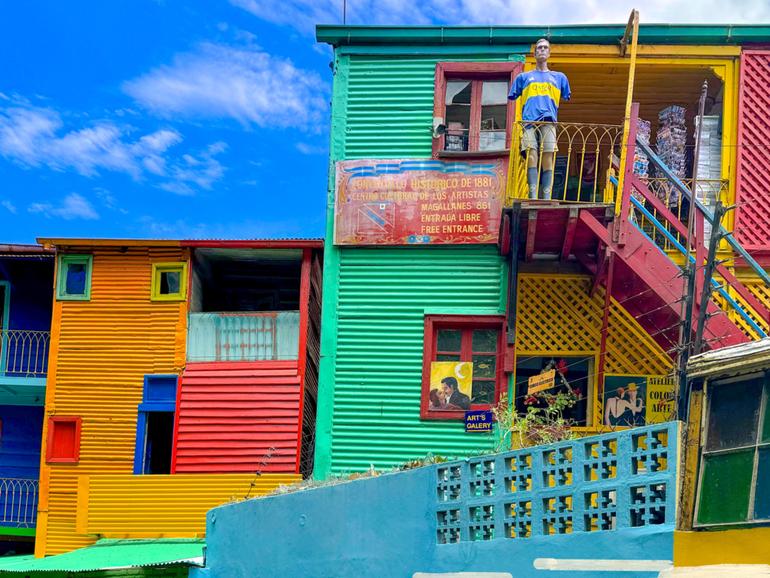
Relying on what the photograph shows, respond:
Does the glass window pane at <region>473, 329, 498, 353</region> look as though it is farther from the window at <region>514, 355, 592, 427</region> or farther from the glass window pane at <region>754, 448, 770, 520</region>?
the glass window pane at <region>754, 448, 770, 520</region>

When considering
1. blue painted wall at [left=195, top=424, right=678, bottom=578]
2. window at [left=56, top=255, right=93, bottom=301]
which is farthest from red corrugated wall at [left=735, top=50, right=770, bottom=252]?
window at [left=56, top=255, right=93, bottom=301]

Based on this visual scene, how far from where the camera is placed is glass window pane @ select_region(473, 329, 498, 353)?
14.9m

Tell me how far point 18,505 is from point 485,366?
951 cm

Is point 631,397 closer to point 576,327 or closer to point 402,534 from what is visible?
point 576,327

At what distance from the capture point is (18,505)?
1900 cm

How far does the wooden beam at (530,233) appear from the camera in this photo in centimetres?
1317

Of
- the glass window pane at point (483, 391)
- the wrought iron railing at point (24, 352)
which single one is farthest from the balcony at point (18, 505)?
the glass window pane at point (483, 391)

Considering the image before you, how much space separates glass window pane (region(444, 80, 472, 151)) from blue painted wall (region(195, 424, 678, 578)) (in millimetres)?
5996

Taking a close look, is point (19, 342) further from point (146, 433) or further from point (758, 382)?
point (758, 382)

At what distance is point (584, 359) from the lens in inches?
592

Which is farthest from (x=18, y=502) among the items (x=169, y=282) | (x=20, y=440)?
(x=169, y=282)

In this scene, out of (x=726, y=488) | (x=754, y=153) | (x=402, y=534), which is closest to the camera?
(x=726, y=488)

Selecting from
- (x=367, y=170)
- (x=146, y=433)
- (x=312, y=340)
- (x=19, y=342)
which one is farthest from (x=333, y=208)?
(x=19, y=342)

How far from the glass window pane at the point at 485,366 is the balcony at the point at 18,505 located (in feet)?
29.0
